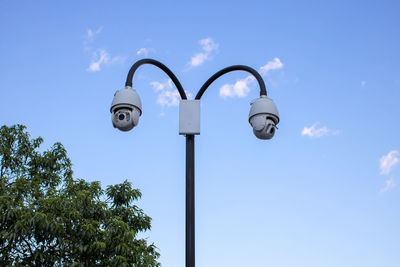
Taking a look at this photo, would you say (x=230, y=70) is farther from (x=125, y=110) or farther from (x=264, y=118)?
(x=125, y=110)

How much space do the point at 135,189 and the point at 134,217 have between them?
77 cm

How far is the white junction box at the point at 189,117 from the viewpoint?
5223 mm

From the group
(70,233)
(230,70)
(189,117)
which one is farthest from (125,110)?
(70,233)

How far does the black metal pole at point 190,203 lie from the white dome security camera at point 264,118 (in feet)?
2.34

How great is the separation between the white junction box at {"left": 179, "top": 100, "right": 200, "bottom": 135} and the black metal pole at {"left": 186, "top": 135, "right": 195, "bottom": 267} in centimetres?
9

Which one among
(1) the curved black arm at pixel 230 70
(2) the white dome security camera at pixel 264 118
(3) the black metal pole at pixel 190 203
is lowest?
(3) the black metal pole at pixel 190 203

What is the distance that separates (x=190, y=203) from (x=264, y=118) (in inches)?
47.0

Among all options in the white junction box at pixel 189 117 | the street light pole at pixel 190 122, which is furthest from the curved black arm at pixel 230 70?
the white junction box at pixel 189 117

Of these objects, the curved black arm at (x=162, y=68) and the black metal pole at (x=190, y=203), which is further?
the curved black arm at (x=162, y=68)

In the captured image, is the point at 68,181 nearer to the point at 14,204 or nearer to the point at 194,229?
the point at 14,204

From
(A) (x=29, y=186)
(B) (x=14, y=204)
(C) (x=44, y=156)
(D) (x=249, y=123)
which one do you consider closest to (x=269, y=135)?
(D) (x=249, y=123)

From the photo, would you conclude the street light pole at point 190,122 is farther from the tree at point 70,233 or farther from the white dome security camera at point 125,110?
the tree at point 70,233

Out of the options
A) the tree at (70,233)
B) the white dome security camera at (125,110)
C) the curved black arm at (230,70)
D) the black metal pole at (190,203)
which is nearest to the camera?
the black metal pole at (190,203)

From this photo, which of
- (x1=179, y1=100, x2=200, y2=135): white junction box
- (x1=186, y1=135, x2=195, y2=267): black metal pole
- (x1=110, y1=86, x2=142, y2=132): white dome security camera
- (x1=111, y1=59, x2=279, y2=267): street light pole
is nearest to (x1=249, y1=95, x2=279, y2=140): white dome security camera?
(x1=111, y1=59, x2=279, y2=267): street light pole
